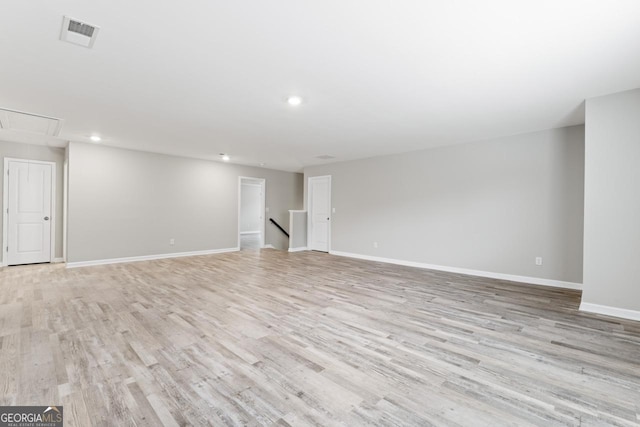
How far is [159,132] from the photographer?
4.66 metres

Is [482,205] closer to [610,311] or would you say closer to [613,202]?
[613,202]

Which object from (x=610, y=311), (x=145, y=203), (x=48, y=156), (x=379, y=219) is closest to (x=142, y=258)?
(x=145, y=203)

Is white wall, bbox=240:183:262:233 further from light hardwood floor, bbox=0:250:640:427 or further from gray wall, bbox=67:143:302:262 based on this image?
light hardwood floor, bbox=0:250:640:427

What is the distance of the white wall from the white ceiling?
27.9ft

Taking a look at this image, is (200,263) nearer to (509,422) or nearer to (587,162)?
(509,422)

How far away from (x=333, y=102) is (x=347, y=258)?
13.9 ft

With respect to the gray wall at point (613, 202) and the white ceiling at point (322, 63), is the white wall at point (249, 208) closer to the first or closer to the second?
the white ceiling at point (322, 63)

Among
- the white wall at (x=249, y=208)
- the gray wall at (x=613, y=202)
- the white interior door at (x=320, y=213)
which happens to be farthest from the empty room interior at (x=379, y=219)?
the white wall at (x=249, y=208)

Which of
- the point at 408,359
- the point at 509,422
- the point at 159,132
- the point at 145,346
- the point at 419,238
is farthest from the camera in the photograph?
the point at 419,238

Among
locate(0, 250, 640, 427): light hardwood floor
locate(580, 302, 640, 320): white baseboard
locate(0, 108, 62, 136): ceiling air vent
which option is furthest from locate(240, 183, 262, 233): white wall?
locate(580, 302, 640, 320): white baseboard

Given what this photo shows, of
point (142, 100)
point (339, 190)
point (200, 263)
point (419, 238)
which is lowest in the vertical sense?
point (200, 263)

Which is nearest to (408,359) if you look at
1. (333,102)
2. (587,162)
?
(333,102)

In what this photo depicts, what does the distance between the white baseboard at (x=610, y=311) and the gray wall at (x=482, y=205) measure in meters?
1.25

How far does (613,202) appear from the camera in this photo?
303 centimetres
